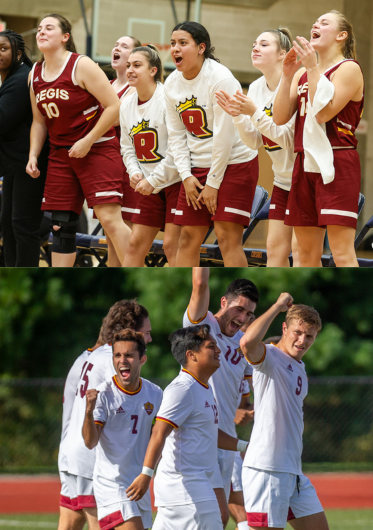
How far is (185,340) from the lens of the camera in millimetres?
2908

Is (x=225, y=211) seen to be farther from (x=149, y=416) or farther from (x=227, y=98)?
(x=149, y=416)

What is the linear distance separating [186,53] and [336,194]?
1.33m

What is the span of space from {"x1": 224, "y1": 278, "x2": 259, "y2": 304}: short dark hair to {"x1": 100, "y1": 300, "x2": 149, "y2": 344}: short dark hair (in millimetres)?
372

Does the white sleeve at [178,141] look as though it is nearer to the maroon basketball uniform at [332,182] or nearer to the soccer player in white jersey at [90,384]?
the maroon basketball uniform at [332,182]

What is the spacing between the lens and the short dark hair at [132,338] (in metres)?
2.92

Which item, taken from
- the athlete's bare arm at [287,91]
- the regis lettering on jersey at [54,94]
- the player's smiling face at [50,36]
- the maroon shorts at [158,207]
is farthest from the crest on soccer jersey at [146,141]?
the athlete's bare arm at [287,91]

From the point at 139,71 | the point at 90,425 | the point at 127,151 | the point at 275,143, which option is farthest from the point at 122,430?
the point at 139,71

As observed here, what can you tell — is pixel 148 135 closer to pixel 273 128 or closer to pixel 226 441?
pixel 273 128

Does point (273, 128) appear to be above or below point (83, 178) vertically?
above

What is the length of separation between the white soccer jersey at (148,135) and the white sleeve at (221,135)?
45cm

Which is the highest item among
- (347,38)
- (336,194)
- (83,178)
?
(347,38)

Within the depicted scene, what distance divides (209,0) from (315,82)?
33.8 feet

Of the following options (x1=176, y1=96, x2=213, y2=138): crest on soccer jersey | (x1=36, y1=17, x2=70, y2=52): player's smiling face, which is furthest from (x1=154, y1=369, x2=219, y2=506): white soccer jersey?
(x1=36, y1=17, x2=70, y2=52): player's smiling face

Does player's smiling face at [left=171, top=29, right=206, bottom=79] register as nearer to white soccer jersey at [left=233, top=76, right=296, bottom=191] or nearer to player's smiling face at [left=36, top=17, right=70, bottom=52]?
white soccer jersey at [left=233, top=76, right=296, bottom=191]
